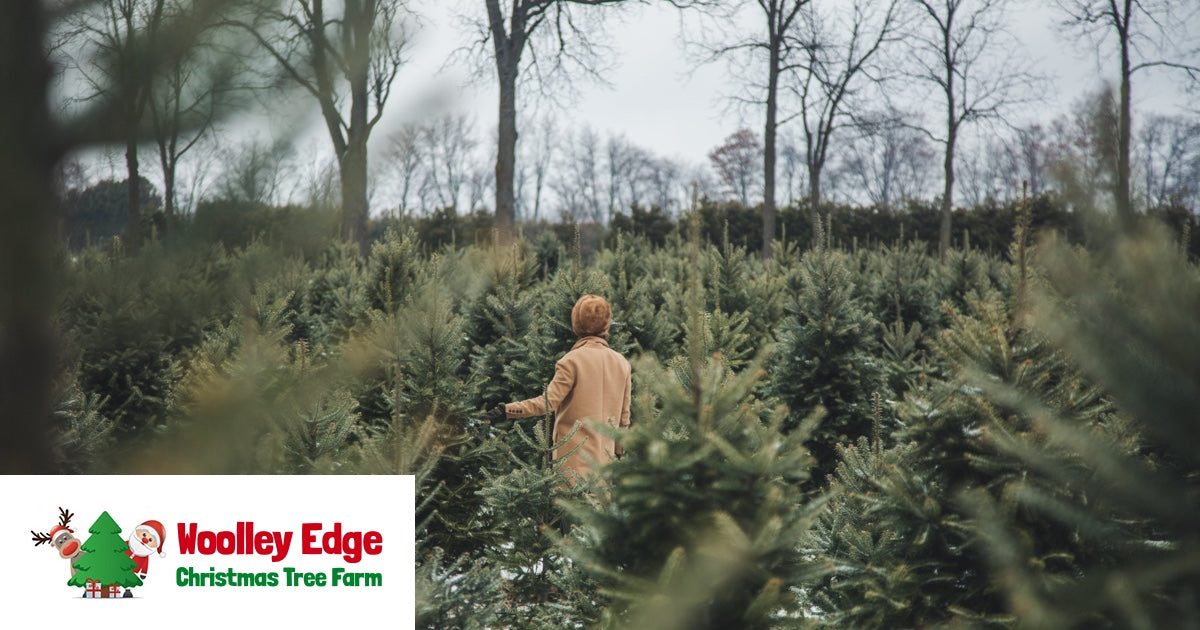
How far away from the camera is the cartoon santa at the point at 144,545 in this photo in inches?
59.1

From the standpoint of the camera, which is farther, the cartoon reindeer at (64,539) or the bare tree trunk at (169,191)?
the cartoon reindeer at (64,539)

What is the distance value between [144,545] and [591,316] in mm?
3623

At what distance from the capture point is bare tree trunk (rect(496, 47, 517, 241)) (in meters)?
16.1

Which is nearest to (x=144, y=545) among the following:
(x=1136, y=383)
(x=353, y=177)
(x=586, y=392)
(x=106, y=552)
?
(x=106, y=552)

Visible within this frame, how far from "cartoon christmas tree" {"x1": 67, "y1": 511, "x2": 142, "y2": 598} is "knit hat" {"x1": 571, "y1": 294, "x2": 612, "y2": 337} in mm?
3635

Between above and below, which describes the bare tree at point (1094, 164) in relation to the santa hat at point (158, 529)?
A: above

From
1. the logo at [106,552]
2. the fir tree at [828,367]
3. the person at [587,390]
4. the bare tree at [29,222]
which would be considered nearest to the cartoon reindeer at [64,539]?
the logo at [106,552]

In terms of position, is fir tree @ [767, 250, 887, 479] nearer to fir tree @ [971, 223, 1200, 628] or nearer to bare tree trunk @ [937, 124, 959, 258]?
fir tree @ [971, 223, 1200, 628]

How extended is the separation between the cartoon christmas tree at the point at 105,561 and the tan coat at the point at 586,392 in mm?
3252

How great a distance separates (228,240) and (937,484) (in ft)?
7.72

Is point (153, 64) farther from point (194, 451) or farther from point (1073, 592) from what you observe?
point (1073, 592)

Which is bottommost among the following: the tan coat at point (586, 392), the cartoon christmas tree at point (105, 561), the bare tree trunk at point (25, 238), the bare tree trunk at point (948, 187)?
the tan coat at point (586, 392)

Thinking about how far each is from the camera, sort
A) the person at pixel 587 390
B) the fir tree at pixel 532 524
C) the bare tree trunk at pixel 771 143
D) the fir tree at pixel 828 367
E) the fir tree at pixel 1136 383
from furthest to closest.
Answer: the bare tree trunk at pixel 771 143 → the fir tree at pixel 828 367 → the person at pixel 587 390 → the fir tree at pixel 532 524 → the fir tree at pixel 1136 383

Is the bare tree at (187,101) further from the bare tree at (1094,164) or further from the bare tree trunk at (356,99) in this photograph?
the bare tree at (1094,164)
